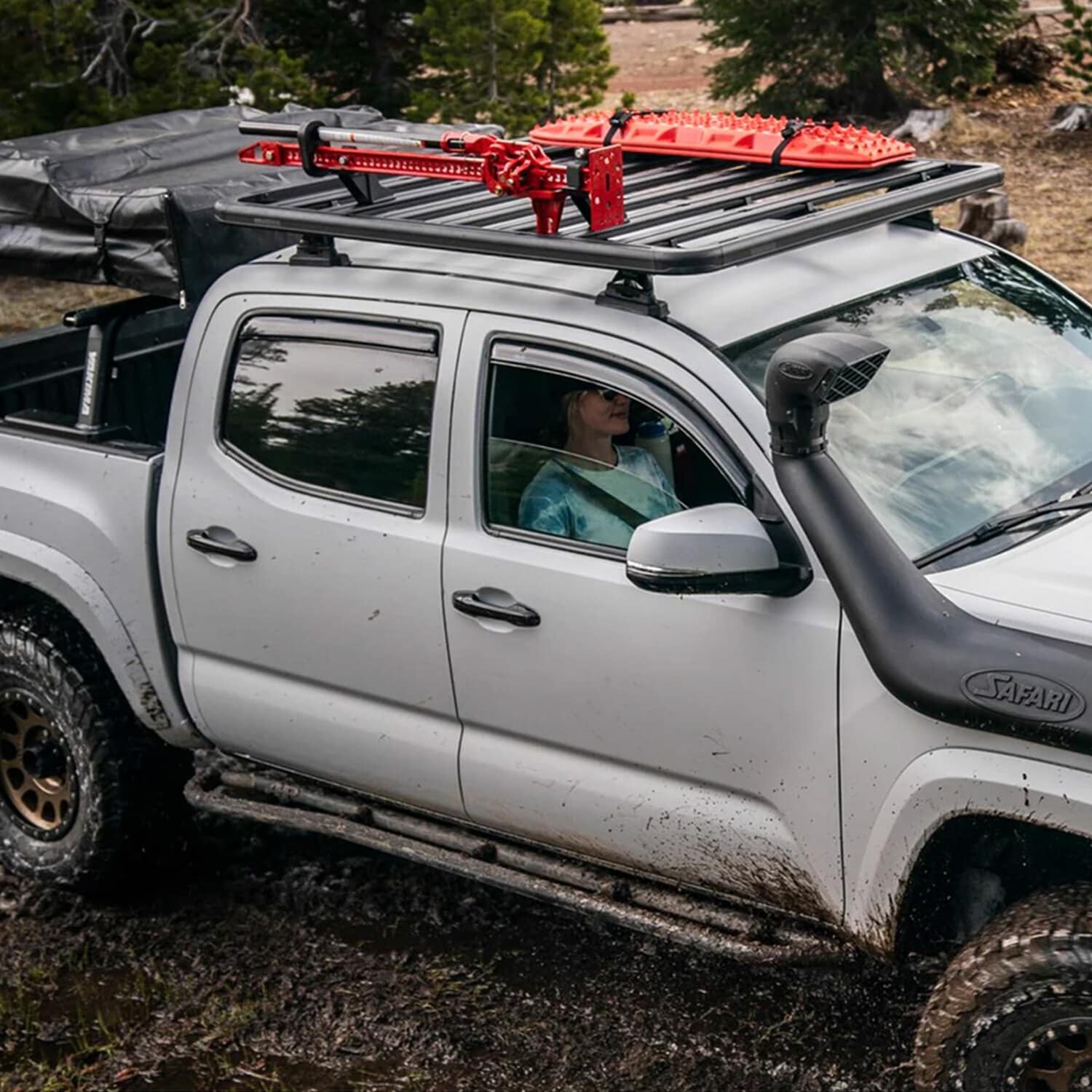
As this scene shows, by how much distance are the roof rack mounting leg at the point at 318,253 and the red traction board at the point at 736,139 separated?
946 millimetres

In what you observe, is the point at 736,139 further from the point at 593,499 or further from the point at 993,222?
the point at 993,222

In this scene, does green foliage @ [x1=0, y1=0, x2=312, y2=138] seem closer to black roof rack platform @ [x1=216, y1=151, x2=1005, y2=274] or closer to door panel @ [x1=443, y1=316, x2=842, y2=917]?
black roof rack platform @ [x1=216, y1=151, x2=1005, y2=274]

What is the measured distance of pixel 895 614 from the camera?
3.14m

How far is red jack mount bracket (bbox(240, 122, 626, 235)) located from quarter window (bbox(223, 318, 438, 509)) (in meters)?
0.38

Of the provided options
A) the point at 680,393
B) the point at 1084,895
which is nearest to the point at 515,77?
the point at 680,393

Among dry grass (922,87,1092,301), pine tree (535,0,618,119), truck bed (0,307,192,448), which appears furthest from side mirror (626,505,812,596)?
pine tree (535,0,618,119)

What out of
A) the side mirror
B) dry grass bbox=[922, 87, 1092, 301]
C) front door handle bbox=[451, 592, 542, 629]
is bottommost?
dry grass bbox=[922, 87, 1092, 301]

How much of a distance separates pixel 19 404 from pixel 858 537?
10.3 ft

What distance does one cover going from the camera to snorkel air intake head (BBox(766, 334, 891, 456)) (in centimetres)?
310

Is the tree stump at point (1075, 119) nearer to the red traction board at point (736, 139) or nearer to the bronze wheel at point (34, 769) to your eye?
the red traction board at point (736, 139)

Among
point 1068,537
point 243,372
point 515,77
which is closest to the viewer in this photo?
point 1068,537

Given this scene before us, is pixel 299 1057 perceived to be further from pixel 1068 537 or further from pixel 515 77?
pixel 515 77

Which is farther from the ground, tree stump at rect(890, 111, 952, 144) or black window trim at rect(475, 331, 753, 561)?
black window trim at rect(475, 331, 753, 561)

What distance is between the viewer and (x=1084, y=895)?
3.22 meters
